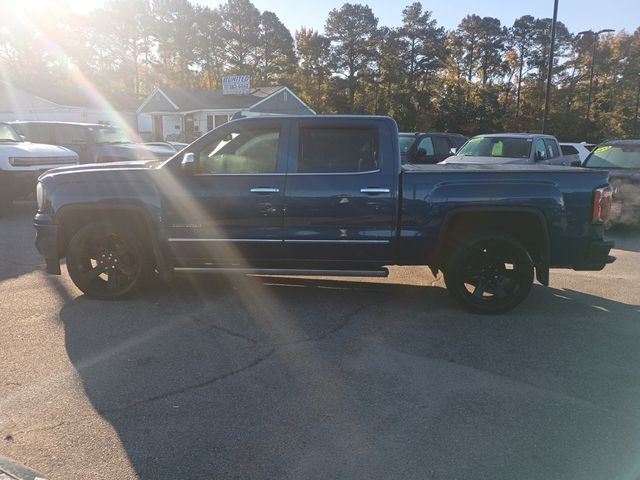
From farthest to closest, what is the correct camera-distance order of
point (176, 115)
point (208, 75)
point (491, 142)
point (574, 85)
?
point (208, 75) → point (574, 85) → point (176, 115) → point (491, 142)

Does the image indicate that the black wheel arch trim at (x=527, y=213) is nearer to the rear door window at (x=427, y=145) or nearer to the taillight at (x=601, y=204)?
the taillight at (x=601, y=204)

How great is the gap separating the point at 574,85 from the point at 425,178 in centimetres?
5506

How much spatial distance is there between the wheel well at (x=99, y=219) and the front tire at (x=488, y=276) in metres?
3.16

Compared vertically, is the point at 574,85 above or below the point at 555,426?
above

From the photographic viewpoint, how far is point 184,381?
3805mm

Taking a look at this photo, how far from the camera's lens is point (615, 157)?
1035 centimetres

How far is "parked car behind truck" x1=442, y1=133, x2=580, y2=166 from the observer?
37.8 feet

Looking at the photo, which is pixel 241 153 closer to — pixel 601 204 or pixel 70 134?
pixel 601 204

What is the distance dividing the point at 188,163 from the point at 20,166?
7.39 m

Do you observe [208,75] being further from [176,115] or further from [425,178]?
[425,178]

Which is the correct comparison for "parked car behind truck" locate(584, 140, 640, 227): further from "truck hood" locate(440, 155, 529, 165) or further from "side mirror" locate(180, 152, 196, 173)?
"side mirror" locate(180, 152, 196, 173)

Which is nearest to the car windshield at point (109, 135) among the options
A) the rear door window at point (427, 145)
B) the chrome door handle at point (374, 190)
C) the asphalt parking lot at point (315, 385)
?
the rear door window at point (427, 145)

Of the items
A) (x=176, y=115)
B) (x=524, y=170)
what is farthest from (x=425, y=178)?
(x=176, y=115)

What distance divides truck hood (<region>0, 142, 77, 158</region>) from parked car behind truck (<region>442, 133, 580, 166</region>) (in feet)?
28.1
